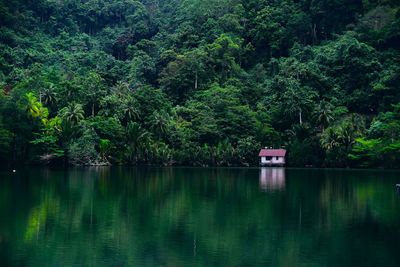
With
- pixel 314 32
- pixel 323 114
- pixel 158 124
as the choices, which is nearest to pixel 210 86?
pixel 158 124

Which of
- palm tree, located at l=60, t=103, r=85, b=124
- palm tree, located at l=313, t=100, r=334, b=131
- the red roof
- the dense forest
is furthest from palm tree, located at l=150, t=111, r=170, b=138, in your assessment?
palm tree, located at l=313, t=100, r=334, b=131

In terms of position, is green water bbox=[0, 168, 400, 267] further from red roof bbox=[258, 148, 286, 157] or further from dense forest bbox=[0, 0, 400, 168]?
red roof bbox=[258, 148, 286, 157]

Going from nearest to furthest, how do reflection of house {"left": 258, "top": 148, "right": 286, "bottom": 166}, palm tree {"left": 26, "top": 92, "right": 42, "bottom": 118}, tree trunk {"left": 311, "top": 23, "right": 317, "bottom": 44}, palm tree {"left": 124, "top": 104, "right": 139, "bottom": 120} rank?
palm tree {"left": 26, "top": 92, "right": 42, "bottom": 118} < reflection of house {"left": 258, "top": 148, "right": 286, "bottom": 166} < palm tree {"left": 124, "top": 104, "right": 139, "bottom": 120} < tree trunk {"left": 311, "top": 23, "right": 317, "bottom": 44}

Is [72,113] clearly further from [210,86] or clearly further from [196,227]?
[196,227]

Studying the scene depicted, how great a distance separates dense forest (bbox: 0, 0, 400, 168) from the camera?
70688mm

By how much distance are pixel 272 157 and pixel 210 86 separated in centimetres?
1761

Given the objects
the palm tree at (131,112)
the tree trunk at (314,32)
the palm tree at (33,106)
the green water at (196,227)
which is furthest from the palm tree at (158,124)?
the tree trunk at (314,32)

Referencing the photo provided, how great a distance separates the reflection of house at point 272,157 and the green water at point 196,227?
37675 mm

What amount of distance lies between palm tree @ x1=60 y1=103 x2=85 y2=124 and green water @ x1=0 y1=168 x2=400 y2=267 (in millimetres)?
35456

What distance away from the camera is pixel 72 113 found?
238ft

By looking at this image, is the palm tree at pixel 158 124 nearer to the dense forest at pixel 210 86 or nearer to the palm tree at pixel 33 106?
the dense forest at pixel 210 86

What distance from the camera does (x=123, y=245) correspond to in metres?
18.9

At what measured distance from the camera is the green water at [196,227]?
1725 cm

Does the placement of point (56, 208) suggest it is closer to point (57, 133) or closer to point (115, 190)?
point (115, 190)
